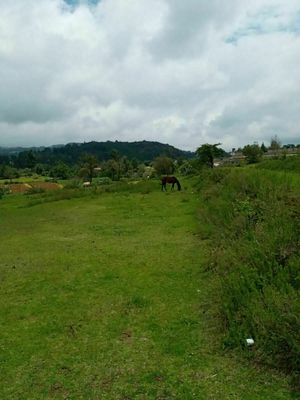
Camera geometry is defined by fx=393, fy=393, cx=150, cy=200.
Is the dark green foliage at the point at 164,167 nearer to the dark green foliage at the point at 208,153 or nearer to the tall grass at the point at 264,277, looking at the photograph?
the dark green foliage at the point at 208,153

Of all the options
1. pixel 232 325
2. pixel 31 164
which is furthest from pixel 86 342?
pixel 31 164

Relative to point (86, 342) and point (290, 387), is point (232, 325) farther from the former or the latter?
point (86, 342)

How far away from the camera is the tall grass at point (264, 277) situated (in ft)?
13.8

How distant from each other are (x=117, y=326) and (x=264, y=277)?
82.6 inches

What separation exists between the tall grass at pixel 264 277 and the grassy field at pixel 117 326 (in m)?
0.26

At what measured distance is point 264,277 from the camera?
5.32 m

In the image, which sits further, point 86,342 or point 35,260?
point 35,260

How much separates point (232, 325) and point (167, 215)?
10.2 meters

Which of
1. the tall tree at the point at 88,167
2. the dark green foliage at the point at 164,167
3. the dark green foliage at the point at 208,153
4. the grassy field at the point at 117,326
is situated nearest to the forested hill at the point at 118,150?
the dark green foliage at the point at 164,167

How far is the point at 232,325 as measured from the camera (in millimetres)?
4797

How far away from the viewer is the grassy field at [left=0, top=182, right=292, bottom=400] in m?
3.97

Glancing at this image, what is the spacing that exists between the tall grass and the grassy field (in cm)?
26

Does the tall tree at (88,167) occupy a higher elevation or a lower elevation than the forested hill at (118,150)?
lower

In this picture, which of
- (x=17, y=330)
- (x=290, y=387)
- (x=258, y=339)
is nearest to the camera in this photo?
(x=290, y=387)
